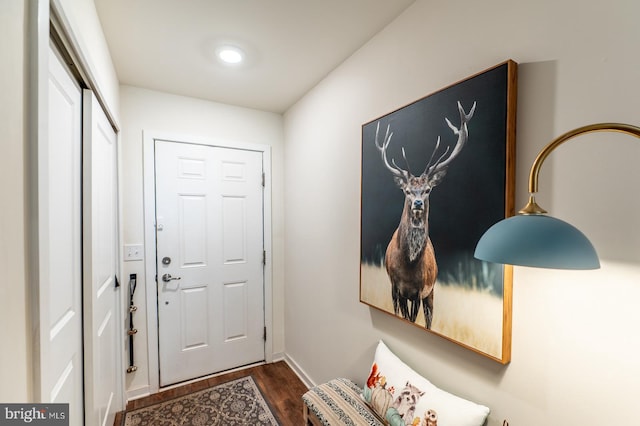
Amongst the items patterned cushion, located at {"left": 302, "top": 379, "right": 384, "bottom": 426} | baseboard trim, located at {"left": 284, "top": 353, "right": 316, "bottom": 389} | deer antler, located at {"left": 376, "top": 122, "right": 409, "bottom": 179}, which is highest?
deer antler, located at {"left": 376, "top": 122, "right": 409, "bottom": 179}

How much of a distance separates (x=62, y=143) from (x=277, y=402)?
217 centimetres

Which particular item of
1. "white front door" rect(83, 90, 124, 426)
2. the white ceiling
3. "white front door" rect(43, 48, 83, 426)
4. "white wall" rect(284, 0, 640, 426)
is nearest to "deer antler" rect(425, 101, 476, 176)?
"white wall" rect(284, 0, 640, 426)

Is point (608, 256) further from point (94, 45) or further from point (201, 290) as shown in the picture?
point (201, 290)

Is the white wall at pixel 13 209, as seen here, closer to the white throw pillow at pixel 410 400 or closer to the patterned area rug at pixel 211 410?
the white throw pillow at pixel 410 400

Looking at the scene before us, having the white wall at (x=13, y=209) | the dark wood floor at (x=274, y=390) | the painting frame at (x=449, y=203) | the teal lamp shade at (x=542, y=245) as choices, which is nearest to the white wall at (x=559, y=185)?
the painting frame at (x=449, y=203)

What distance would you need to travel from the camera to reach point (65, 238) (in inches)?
45.6

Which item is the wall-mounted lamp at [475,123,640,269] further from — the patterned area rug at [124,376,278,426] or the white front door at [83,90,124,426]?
the patterned area rug at [124,376,278,426]

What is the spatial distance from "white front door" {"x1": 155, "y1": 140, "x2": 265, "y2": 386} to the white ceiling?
2.02 ft

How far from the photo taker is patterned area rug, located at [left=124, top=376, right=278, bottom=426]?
6.47ft

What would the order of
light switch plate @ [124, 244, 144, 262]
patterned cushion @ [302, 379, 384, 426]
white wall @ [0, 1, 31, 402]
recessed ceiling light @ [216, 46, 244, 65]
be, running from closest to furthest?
white wall @ [0, 1, 31, 402]
patterned cushion @ [302, 379, 384, 426]
recessed ceiling light @ [216, 46, 244, 65]
light switch plate @ [124, 244, 144, 262]

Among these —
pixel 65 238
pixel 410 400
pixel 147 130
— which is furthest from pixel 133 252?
pixel 410 400

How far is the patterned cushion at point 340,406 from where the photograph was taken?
133 cm

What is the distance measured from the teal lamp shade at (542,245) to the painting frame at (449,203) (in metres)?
0.34

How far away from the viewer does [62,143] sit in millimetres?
1148
